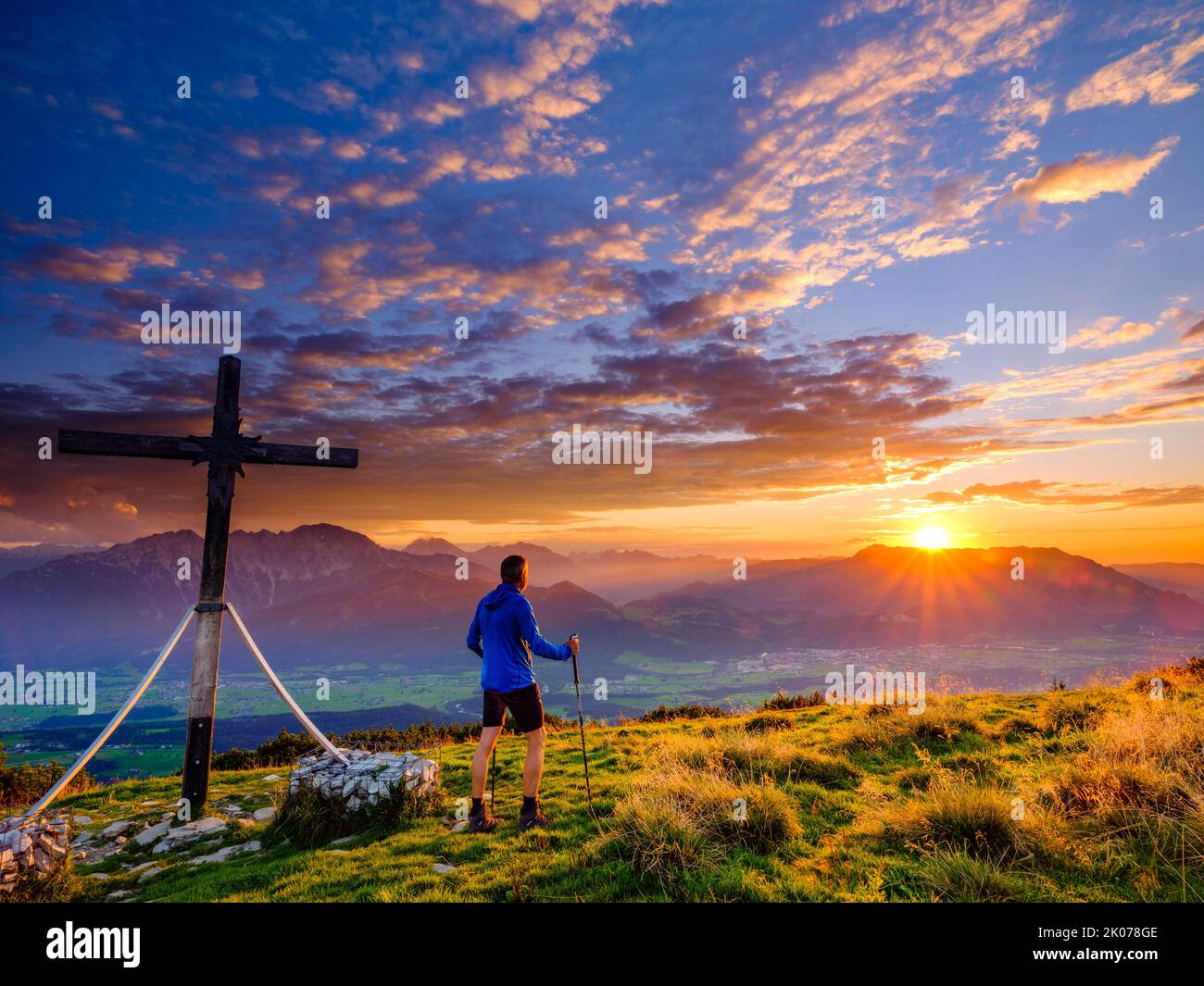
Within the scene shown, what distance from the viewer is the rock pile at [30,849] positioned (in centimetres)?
668

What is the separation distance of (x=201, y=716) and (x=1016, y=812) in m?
13.1

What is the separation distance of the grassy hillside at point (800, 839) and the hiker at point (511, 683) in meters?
0.44

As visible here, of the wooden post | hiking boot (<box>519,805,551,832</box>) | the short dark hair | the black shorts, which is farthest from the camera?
the wooden post

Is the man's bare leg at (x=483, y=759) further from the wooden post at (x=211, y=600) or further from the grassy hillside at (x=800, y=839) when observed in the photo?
the wooden post at (x=211, y=600)

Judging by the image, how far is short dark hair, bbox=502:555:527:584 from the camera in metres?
8.29

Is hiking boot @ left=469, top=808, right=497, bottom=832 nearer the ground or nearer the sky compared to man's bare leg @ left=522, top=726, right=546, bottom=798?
nearer the ground

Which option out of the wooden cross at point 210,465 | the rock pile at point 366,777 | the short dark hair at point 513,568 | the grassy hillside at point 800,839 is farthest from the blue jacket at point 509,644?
the wooden cross at point 210,465

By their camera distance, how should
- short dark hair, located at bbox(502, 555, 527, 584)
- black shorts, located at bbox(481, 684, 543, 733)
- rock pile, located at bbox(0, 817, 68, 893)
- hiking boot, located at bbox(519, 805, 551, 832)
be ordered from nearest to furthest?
rock pile, located at bbox(0, 817, 68, 893), hiking boot, located at bbox(519, 805, 551, 832), black shorts, located at bbox(481, 684, 543, 733), short dark hair, located at bbox(502, 555, 527, 584)

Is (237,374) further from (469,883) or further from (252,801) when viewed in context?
(469,883)

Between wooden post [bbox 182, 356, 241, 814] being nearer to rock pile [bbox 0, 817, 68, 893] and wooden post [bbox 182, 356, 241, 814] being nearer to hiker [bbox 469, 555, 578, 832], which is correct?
rock pile [bbox 0, 817, 68, 893]

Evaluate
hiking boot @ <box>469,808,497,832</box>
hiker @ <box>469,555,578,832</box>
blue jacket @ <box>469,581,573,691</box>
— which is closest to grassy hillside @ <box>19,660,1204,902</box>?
hiking boot @ <box>469,808,497,832</box>

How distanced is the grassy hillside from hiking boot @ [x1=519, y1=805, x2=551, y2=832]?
0.22 m

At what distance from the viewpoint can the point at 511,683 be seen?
25.8 feet
